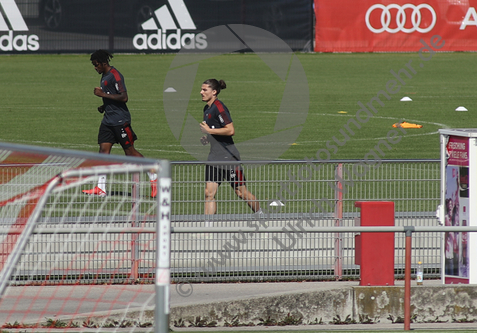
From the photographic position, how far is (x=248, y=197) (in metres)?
8.97

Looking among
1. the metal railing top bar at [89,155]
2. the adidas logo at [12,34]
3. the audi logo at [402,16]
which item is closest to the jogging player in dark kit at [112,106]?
the metal railing top bar at [89,155]

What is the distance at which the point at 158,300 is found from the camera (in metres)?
4.45

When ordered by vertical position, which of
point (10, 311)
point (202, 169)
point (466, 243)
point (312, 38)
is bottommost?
point (10, 311)

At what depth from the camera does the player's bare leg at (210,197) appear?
868cm

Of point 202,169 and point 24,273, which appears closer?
point 24,273

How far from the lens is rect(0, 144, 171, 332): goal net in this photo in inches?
223

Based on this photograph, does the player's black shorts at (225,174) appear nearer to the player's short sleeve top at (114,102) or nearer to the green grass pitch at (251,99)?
the player's short sleeve top at (114,102)

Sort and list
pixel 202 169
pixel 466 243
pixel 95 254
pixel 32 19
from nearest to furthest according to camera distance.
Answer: pixel 466 243 < pixel 95 254 < pixel 202 169 < pixel 32 19

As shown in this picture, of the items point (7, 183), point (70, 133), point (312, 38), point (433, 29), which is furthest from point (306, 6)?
point (7, 183)

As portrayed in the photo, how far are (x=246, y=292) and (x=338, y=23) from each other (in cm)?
2545

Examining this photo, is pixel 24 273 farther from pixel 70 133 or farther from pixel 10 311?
pixel 70 133

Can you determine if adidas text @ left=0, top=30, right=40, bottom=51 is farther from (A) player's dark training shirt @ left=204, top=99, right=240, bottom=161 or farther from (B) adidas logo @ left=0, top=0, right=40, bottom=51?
(A) player's dark training shirt @ left=204, top=99, right=240, bottom=161

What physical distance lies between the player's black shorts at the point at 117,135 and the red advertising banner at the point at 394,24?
21617 millimetres

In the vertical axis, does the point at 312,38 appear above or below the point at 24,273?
above
